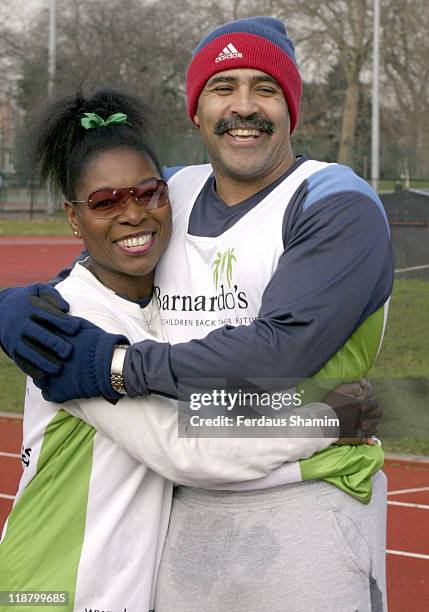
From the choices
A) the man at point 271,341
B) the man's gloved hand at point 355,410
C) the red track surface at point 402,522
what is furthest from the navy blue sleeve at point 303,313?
the red track surface at point 402,522

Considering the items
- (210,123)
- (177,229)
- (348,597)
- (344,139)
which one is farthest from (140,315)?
(344,139)

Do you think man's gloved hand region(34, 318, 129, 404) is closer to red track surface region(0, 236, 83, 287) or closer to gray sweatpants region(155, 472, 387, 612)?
gray sweatpants region(155, 472, 387, 612)

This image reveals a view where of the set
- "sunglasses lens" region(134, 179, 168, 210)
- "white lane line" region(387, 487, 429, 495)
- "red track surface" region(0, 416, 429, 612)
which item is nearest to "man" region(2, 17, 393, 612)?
"sunglasses lens" region(134, 179, 168, 210)

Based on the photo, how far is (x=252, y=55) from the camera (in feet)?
9.24

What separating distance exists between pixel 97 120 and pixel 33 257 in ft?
66.6

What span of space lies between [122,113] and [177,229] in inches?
14.3

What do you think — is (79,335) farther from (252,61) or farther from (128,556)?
(252,61)

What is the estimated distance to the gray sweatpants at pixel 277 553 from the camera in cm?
253

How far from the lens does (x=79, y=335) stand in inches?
98.7

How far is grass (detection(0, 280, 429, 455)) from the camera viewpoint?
9.49 feet

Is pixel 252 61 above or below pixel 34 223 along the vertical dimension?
above

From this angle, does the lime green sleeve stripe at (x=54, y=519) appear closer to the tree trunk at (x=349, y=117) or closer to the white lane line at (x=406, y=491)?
the white lane line at (x=406, y=491)

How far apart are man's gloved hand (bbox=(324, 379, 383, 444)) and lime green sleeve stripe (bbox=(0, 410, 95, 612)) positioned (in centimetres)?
56

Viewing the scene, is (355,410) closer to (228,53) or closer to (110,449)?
(110,449)
